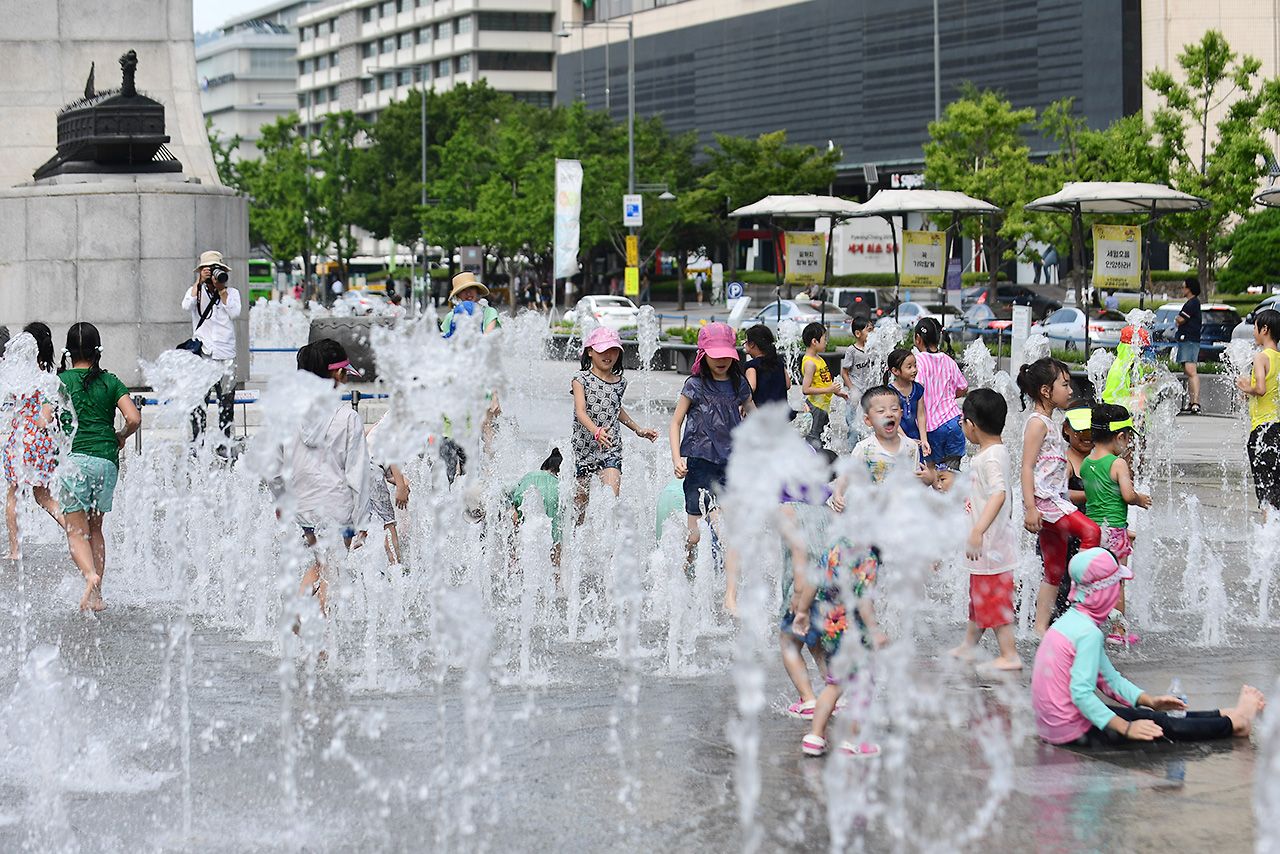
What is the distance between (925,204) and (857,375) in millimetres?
9974

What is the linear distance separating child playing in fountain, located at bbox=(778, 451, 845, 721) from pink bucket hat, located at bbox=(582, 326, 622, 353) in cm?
275

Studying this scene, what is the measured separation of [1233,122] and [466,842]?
117 ft

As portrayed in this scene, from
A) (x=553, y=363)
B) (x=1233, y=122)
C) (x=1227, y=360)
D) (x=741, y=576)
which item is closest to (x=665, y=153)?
(x=1233, y=122)

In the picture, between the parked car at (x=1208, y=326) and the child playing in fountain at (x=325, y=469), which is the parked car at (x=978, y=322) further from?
the child playing in fountain at (x=325, y=469)

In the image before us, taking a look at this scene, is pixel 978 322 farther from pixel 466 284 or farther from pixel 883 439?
pixel 883 439

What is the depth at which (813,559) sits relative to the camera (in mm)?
5285

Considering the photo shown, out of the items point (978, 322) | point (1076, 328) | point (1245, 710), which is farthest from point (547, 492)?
point (978, 322)

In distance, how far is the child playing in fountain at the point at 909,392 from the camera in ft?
30.5

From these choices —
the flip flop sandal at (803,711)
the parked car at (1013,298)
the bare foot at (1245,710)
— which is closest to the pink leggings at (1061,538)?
the bare foot at (1245,710)

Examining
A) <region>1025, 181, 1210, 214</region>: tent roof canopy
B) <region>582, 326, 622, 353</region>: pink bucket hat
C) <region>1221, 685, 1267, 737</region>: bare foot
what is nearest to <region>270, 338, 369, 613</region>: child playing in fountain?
<region>582, 326, 622, 353</region>: pink bucket hat

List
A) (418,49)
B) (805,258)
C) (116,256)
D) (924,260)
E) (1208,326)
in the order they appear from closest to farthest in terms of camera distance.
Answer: (116,256), (924,260), (805,258), (1208,326), (418,49)

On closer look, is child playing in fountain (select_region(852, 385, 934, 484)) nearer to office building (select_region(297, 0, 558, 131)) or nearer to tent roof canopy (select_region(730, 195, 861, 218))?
tent roof canopy (select_region(730, 195, 861, 218))

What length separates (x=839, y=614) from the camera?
5.20m

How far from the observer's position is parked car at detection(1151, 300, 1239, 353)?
23.6m
